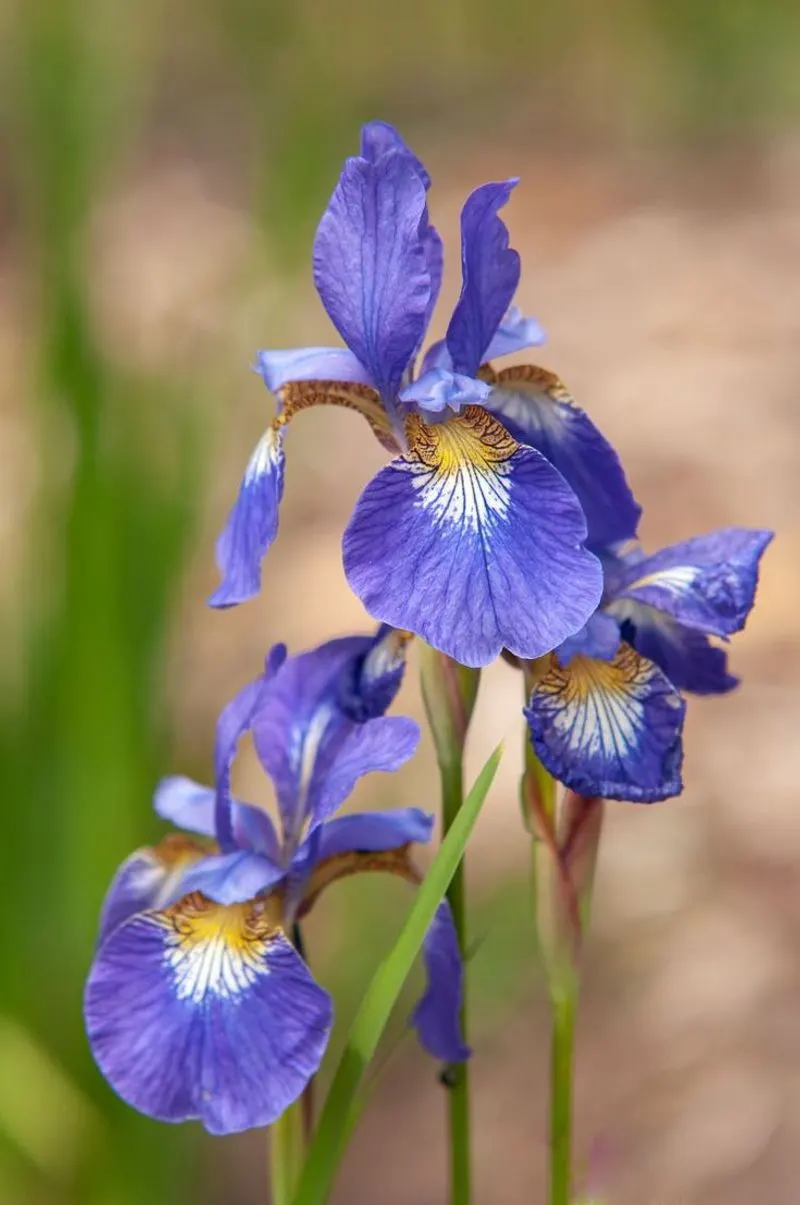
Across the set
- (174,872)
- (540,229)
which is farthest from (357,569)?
(540,229)

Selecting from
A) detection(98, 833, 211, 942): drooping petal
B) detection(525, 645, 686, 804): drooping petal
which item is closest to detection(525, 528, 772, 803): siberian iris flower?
detection(525, 645, 686, 804): drooping petal

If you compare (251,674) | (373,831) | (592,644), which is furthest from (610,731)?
(251,674)

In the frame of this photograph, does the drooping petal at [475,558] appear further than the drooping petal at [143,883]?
No

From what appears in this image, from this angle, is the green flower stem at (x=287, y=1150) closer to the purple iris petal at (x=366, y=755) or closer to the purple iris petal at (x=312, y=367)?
the purple iris petal at (x=366, y=755)

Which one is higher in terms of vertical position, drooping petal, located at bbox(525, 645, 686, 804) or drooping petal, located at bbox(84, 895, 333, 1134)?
drooping petal, located at bbox(525, 645, 686, 804)

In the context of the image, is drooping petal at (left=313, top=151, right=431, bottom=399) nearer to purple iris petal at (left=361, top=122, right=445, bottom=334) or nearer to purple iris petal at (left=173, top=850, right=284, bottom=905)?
purple iris petal at (left=361, top=122, right=445, bottom=334)

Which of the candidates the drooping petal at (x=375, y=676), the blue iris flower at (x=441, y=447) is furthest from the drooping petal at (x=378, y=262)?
the drooping petal at (x=375, y=676)
